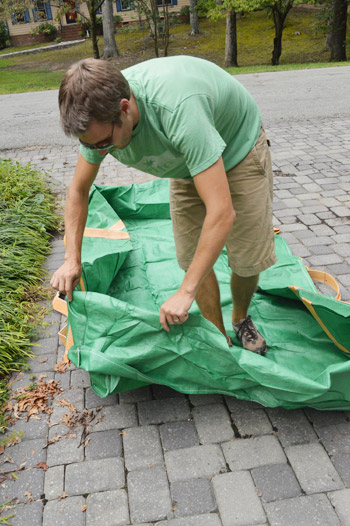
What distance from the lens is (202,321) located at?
6.77 feet

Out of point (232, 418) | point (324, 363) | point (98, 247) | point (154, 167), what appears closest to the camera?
point (154, 167)

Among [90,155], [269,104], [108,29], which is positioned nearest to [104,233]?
[90,155]

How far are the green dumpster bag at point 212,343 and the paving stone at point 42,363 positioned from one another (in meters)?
0.29

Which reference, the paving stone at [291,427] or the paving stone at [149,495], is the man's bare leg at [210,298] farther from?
the paving stone at [149,495]

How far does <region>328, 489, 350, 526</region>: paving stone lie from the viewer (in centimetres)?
175

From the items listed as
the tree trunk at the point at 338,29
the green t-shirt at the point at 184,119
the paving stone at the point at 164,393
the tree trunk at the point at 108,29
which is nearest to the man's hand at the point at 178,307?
the green t-shirt at the point at 184,119

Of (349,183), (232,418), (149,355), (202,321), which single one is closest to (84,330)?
(149,355)

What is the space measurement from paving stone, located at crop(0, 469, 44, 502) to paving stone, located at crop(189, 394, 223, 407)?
776 millimetres

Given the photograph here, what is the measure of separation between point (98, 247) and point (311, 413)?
183 centimetres

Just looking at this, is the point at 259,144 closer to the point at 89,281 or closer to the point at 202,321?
the point at 202,321

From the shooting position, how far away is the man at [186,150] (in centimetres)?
160

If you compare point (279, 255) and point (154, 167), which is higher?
point (154, 167)

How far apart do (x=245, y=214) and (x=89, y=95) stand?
3.17ft

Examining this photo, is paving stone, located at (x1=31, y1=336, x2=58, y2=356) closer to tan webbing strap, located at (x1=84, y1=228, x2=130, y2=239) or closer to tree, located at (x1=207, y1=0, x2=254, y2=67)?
tan webbing strap, located at (x1=84, y1=228, x2=130, y2=239)
